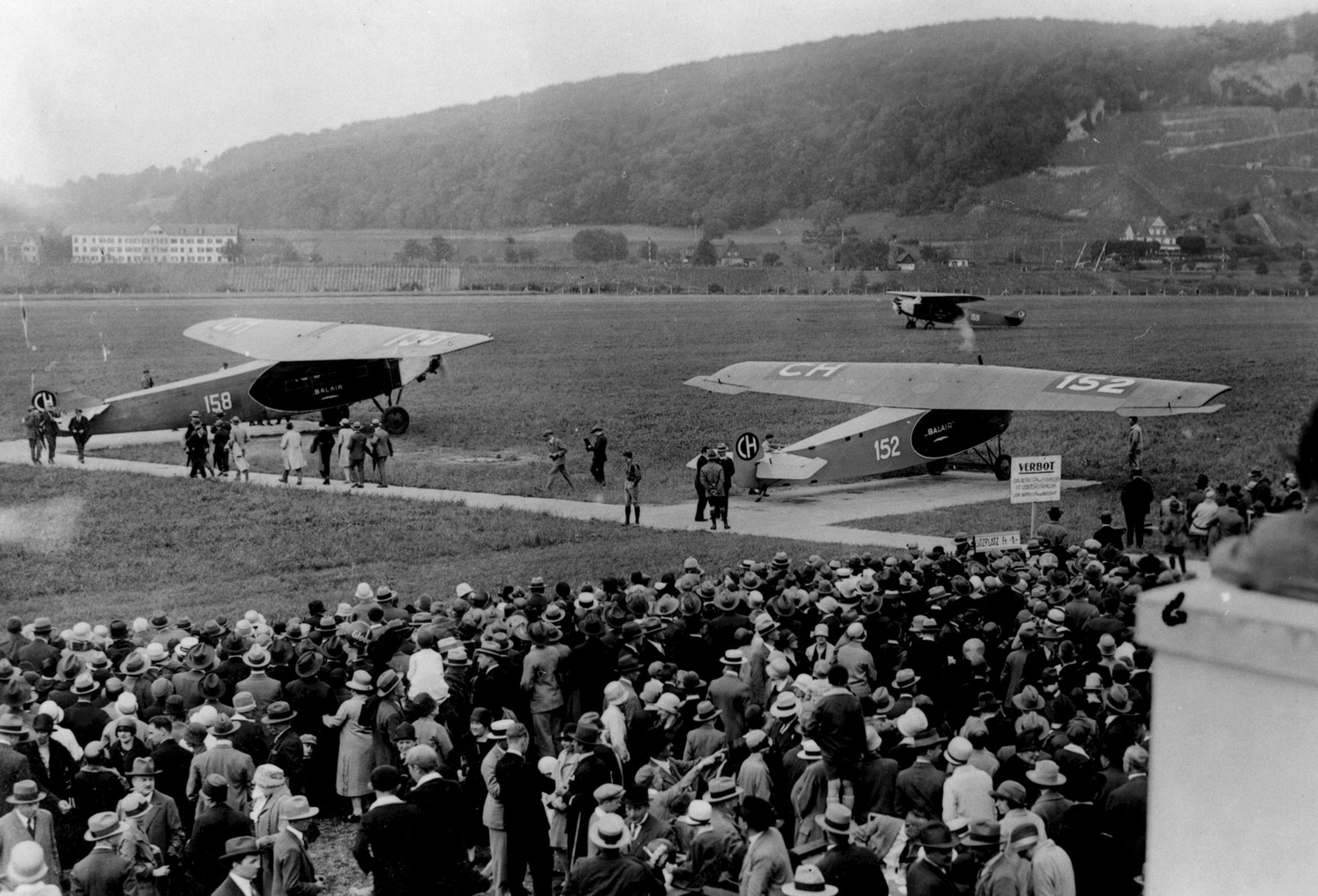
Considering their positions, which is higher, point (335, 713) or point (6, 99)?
point (6, 99)

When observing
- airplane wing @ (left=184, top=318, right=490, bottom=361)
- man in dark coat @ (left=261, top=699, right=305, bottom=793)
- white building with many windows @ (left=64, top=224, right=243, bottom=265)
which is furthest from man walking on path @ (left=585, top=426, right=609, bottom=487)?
white building with many windows @ (left=64, top=224, right=243, bottom=265)

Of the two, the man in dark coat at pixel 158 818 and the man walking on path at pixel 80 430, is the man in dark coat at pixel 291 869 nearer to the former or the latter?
the man in dark coat at pixel 158 818

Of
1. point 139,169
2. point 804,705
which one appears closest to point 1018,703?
point 804,705

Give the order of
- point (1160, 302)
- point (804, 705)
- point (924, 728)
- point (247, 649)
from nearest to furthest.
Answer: point (924, 728) → point (804, 705) → point (247, 649) → point (1160, 302)

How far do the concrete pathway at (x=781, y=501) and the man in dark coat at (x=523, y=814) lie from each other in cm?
1244

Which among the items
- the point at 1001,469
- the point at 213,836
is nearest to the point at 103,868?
the point at 213,836

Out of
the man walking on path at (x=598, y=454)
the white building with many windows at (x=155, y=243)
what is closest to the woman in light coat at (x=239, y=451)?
the man walking on path at (x=598, y=454)

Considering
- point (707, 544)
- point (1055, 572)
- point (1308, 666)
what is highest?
point (1308, 666)

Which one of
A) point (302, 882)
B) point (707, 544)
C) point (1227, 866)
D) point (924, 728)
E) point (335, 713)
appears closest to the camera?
point (1227, 866)

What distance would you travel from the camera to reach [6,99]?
19.5 metres

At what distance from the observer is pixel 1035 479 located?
18.0 metres

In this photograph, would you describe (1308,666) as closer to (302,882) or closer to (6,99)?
(302,882)

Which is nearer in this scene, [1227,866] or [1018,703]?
[1227,866]

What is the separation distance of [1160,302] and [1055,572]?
25.7 m
